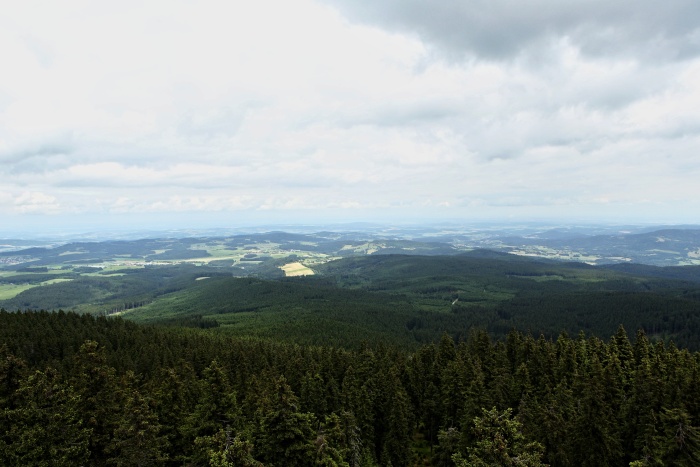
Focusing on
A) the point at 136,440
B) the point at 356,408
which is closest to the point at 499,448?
the point at 136,440

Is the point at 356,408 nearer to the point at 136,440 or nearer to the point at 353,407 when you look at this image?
the point at 353,407

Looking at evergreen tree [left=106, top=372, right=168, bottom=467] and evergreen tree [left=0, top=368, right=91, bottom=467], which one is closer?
evergreen tree [left=0, top=368, right=91, bottom=467]

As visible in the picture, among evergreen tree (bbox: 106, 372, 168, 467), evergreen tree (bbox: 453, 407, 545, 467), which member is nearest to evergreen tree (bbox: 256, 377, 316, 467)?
evergreen tree (bbox: 106, 372, 168, 467)

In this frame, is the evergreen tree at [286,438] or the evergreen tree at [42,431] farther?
the evergreen tree at [42,431]

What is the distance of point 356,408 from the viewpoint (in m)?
58.1

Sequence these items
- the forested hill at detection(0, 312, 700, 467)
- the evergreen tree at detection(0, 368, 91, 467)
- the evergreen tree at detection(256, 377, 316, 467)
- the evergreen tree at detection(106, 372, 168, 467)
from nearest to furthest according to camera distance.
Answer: the evergreen tree at detection(256, 377, 316, 467), the evergreen tree at detection(0, 368, 91, 467), the forested hill at detection(0, 312, 700, 467), the evergreen tree at detection(106, 372, 168, 467)

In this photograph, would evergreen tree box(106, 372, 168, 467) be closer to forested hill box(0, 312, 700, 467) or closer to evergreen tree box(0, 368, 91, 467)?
forested hill box(0, 312, 700, 467)

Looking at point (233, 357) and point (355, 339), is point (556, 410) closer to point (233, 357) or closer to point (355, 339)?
point (233, 357)

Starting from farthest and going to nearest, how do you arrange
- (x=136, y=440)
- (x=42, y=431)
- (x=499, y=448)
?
(x=136, y=440)
(x=42, y=431)
(x=499, y=448)

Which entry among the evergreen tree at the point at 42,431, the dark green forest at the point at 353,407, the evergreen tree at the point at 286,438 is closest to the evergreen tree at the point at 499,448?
the dark green forest at the point at 353,407

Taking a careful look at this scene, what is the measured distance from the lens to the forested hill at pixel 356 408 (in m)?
31.3

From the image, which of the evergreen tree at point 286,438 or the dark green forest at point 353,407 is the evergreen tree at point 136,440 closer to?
the dark green forest at point 353,407

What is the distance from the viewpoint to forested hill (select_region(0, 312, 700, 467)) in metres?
31.3

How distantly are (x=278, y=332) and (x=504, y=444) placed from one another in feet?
533
